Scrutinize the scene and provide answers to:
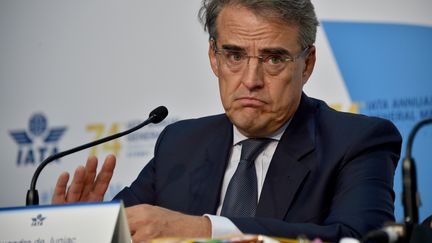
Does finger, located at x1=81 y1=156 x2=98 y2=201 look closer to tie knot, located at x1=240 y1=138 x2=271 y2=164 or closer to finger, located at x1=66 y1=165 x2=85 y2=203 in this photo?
finger, located at x1=66 y1=165 x2=85 y2=203

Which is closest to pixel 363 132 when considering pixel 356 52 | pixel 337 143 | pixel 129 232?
pixel 337 143

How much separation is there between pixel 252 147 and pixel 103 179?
0.59m

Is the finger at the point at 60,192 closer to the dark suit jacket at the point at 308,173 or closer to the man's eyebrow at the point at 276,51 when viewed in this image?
the dark suit jacket at the point at 308,173

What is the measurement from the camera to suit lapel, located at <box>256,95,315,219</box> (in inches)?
101

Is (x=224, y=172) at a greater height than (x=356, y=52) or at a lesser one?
lesser

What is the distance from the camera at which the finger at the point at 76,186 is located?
2.46 metres

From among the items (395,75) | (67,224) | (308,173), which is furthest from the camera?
Result: (395,75)

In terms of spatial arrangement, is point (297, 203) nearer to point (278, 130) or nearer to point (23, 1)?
point (278, 130)

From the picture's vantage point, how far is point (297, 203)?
260 cm

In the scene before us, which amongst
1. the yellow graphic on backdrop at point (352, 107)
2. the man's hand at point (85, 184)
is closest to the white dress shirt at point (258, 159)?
the man's hand at point (85, 184)

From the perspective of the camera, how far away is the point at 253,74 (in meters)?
2.65

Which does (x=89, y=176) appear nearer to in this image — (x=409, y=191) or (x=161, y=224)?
(x=161, y=224)

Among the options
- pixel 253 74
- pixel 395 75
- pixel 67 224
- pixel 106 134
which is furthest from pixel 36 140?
pixel 67 224

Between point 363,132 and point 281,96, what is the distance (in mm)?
336
